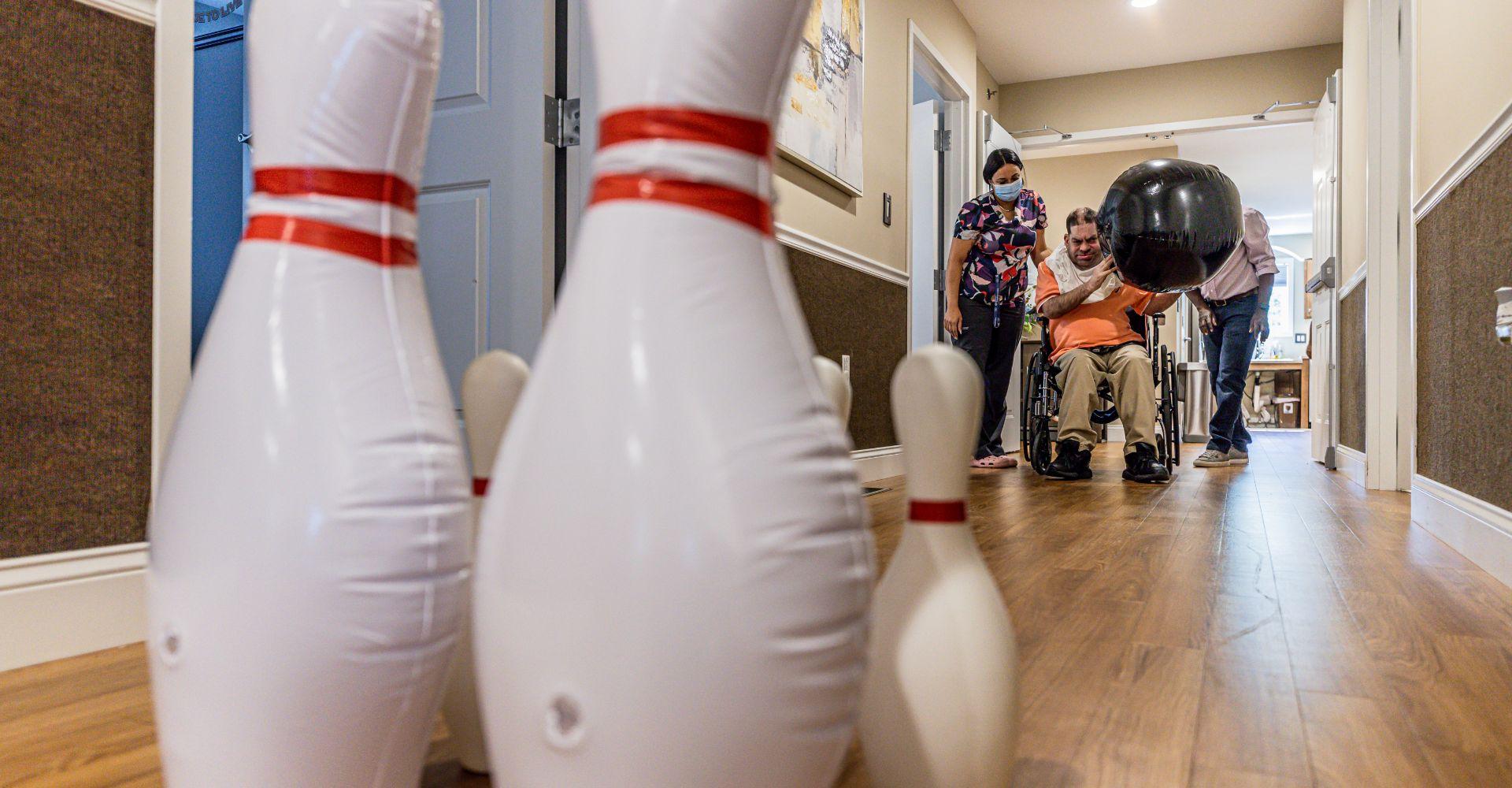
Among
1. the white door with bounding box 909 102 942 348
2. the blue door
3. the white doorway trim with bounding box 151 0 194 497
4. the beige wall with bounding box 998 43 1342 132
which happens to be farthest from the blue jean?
the white doorway trim with bounding box 151 0 194 497

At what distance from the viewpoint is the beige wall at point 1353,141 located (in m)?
3.77

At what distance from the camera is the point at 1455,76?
6.72ft

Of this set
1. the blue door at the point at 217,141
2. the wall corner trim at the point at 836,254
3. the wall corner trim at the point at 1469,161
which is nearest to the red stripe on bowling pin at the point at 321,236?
the wall corner trim at the point at 1469,161

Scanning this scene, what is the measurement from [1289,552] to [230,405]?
6.88ft

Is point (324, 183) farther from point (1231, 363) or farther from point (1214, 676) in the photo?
point (1231, 363)

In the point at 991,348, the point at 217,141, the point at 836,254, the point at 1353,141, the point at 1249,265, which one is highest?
the point at 1353,141

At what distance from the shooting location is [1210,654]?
1.15 metres

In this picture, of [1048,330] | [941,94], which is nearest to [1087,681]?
[1048,330]

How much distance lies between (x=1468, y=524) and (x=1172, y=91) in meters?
4.77

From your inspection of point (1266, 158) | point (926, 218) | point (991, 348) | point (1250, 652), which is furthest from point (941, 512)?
point (1266, 158)

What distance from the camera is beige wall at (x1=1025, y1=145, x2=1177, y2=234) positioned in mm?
7117

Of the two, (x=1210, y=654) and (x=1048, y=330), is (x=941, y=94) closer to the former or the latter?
(x=1048, y=330)

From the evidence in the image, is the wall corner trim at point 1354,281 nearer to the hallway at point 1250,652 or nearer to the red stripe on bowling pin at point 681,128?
the hallway at point 1250,652

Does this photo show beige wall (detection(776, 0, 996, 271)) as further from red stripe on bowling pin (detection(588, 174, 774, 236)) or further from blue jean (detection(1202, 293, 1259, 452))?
red stripe on bowling pin (detection(588, 174, 774, 236))
